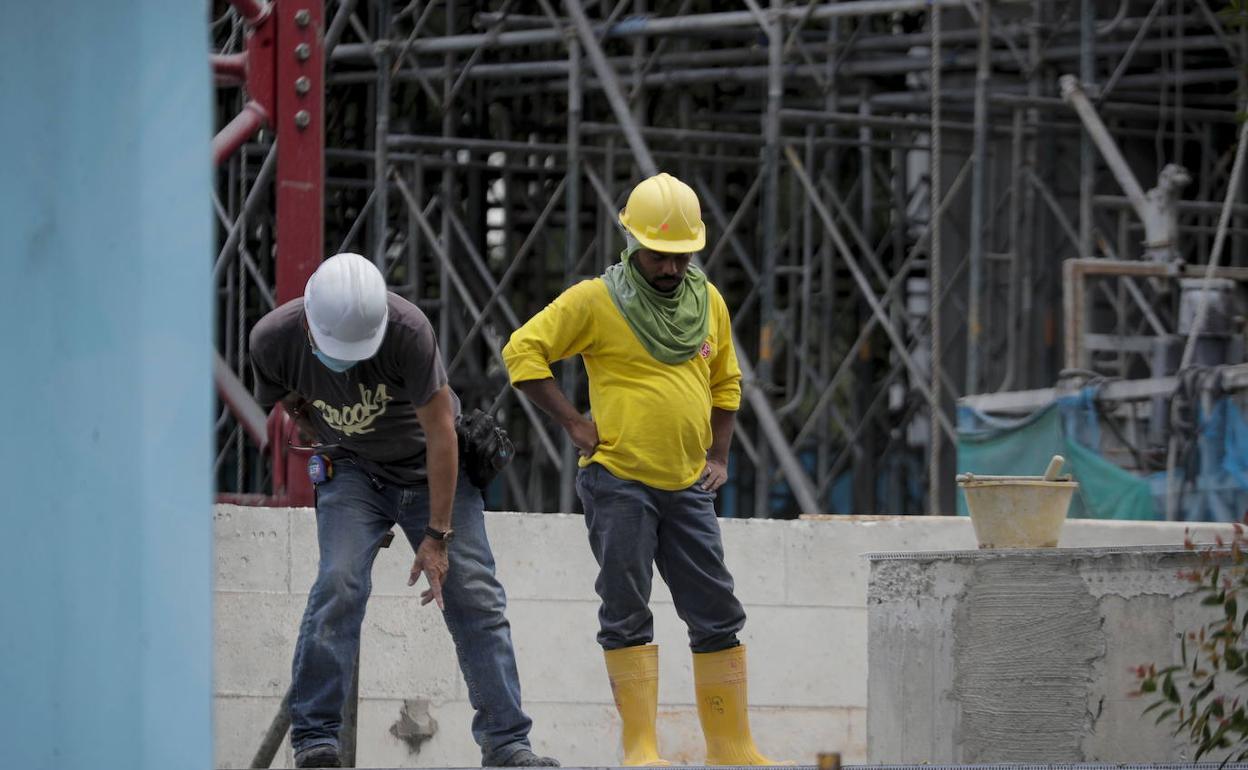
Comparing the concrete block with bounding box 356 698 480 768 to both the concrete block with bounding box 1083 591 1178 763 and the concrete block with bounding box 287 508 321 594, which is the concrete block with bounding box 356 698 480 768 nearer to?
the concrete block with bounding box 287 508 321 594

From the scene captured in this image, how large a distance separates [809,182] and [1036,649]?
25.7ft

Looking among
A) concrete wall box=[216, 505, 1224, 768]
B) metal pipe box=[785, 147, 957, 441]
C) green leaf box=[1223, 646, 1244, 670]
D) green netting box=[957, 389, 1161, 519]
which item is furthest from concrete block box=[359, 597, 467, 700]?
metal pipe box=[785, 147, 957, 441]

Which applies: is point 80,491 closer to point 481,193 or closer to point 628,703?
point 628,703

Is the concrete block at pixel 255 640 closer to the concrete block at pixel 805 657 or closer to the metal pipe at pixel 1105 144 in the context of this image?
the concrete block at pixel 805 657

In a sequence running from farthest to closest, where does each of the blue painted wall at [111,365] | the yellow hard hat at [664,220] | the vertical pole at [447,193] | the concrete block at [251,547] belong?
1. the vertical pole at [447,193]
2. the concrete block at [251,547]
3. the yellow hard hat at [664,220]
4. the blue painted wall at [111,365]

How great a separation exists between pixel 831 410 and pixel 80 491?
40.3 feet

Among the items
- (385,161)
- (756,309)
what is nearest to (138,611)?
(385,161)

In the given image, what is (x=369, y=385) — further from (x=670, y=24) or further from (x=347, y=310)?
(x=670, y=24)

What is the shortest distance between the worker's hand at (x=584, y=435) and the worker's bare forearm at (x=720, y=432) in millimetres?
417

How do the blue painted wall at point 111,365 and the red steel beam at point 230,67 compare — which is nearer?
the blue painted wall at point 111,365

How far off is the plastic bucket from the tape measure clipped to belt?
72.7 inches

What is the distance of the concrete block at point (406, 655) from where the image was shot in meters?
7.55

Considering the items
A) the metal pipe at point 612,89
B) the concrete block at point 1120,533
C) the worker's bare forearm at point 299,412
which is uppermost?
the metal pipe at point 612,89

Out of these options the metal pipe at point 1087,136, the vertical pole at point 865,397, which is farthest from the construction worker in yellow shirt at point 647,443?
the vertical pole at point 865,397
